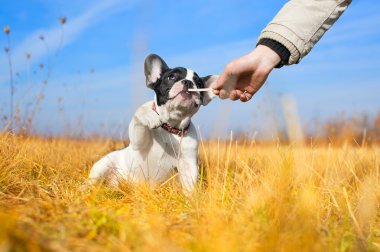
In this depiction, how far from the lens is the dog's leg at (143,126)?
349 cm

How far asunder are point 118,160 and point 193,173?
3.29 ft

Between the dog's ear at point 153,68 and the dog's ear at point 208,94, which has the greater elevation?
the dog's ear at point 153,68

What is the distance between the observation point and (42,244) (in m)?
1.36

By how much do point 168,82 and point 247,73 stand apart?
1.20 m

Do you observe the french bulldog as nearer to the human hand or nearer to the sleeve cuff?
the human hand

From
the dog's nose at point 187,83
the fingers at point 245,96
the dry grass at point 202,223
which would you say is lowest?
the dry grass at point 202,223

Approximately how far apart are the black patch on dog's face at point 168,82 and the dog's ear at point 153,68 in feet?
0.14

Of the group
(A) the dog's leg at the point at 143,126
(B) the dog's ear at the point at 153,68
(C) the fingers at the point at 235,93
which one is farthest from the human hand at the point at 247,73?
(B) the dog's ear at the point at 153,68

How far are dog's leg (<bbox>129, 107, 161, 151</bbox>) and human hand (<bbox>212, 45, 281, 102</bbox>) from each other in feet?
2.28

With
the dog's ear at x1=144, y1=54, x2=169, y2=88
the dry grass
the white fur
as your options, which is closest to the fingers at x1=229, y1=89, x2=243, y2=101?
the dry grass

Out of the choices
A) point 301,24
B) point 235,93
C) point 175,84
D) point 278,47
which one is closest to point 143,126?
point 175,84

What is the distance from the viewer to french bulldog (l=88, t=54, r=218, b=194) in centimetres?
365

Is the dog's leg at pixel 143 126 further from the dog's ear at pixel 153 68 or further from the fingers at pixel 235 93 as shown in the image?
the fingers at pixel 235 93

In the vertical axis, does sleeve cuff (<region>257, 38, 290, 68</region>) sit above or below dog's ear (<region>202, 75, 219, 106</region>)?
above
